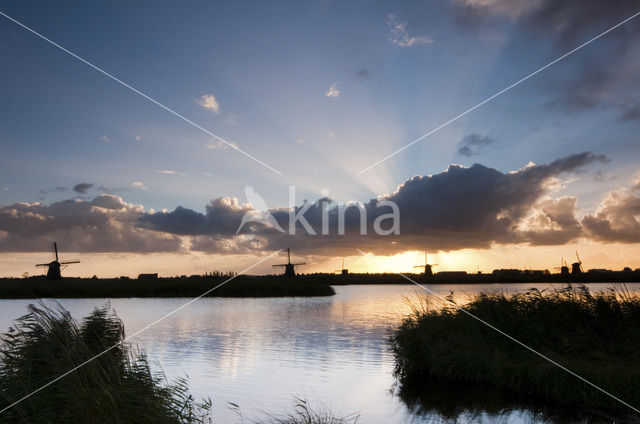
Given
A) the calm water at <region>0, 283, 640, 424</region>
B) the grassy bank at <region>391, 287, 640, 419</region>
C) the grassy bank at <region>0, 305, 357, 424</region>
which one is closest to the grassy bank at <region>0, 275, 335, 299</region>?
the calm water at <region>0, 283, 640, 424</region>

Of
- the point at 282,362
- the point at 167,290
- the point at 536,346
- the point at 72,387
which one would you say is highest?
the point at 167,290

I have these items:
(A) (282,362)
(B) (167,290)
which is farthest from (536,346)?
(B) (167,290)

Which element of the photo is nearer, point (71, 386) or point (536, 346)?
point (71, 386)

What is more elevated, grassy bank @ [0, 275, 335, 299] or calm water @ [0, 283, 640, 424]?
grassy bank @ [0, 275, 335, 299]

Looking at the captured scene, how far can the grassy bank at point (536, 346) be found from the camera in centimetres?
1653

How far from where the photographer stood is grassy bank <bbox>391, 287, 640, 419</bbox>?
16.5 m

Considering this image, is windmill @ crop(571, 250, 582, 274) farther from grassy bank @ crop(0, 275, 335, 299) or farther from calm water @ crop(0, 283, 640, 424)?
calm water @ crop(0, 283, 640, 424)

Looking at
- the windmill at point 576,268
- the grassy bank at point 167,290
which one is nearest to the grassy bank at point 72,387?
the grassy bank at point 167,290

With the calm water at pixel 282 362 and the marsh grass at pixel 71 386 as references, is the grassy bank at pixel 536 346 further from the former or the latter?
the marsh grass at pixel 71 386

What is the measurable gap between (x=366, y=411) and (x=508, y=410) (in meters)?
4.40

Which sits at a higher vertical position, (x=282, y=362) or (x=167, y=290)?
(x=167, y=290)

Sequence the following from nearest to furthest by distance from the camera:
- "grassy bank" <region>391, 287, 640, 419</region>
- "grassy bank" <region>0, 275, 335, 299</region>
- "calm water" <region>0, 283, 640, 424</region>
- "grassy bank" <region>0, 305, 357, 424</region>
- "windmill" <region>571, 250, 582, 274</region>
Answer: "grassy bank" <region>0, 305, 357, 424</region> < "grassy bank" <region>391, 287, 640, 419</region> < "calm water" <region>0, 283, 640, 424</region> < "grassy bank" <region>0, 275, 335, 299</region> < "windmill" <region>571, 250, 582, 274</region>

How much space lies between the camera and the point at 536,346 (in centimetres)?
1956

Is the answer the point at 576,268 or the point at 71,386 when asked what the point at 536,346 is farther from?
the point at 576,268
